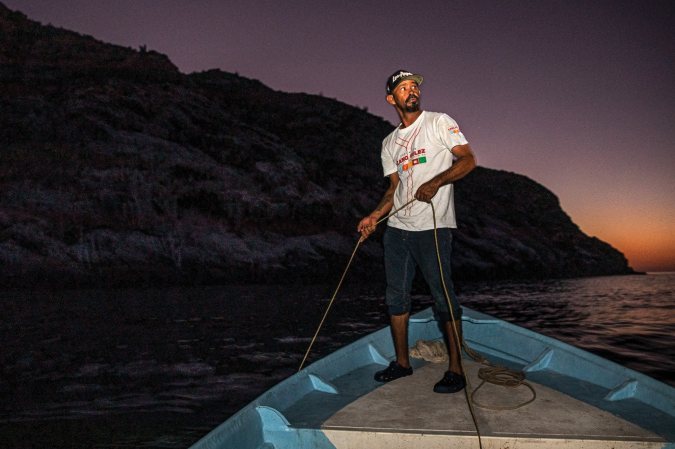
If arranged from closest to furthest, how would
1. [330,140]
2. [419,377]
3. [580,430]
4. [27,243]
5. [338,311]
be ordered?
[580,430] → [419,377] → [338,311] → [27,243] → [330,140]

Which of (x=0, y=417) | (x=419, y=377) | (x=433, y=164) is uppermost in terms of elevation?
(x=433, y=164)

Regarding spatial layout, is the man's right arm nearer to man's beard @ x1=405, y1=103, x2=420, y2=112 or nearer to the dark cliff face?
man's beard @ x1=405, y1=103, x2=420, y2=112

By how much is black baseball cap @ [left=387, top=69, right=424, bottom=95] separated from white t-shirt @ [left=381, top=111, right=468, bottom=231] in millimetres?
305

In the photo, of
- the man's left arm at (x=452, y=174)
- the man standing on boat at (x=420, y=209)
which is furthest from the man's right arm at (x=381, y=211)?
the man's left arm at (x=452, y=174)

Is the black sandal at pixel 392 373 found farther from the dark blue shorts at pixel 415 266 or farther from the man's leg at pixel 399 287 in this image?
the dark blue shorts at pixel 415 266

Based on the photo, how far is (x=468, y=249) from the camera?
48.7 meters

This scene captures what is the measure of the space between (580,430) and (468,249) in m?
47.0

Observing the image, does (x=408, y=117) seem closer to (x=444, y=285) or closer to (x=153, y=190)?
(x=444, y=285)

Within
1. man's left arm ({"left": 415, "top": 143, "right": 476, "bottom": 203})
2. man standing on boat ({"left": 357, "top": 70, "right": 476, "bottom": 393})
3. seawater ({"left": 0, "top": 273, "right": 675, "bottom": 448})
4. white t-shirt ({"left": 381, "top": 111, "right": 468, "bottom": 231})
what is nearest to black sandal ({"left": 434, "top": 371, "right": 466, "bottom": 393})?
man standing on boat ({"left": 357, "top": 70, "right": 476, "bottom": 393})

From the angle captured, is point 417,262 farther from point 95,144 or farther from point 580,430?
point 95,144

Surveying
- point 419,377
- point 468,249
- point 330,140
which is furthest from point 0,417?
point 330,140

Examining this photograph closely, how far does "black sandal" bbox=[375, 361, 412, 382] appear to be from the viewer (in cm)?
449

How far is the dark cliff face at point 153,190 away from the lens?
101ft

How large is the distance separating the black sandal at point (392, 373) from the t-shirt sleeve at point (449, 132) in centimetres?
211
